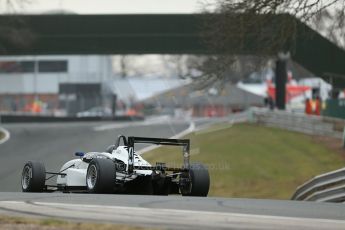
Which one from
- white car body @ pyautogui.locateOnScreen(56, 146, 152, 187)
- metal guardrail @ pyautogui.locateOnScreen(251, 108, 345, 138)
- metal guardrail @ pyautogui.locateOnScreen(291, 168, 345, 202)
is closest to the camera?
white car body @ pyautogui.locateOnScreen(56, 146, 152, 187)

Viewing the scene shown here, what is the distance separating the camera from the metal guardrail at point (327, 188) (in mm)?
15398

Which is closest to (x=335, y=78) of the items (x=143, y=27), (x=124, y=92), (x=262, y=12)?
(x=143, y=27)

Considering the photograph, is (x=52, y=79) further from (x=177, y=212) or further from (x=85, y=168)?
(x=177, y=212)

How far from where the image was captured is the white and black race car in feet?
42.5

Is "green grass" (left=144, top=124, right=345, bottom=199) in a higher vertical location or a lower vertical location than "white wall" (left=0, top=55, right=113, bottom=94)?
lower

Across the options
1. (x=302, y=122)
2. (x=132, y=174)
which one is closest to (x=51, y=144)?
(x=302, y=122)

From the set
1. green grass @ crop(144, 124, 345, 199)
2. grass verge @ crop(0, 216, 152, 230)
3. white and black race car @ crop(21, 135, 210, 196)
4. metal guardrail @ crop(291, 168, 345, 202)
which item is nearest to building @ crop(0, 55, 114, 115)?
green grass @ crop(144, 124, 345, 199)

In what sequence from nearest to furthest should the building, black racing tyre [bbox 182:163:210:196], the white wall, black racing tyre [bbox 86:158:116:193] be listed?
black racing tyre [bbox 86:158:116:193] < black racing tyre [bbox 182:163:210:196] < the building < the white wall

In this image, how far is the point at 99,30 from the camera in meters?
41.7

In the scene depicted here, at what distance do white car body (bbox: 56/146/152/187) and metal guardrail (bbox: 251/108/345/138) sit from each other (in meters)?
21.3

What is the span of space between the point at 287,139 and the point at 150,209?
25.4 metres

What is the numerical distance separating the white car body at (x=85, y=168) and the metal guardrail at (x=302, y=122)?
21.3 metres

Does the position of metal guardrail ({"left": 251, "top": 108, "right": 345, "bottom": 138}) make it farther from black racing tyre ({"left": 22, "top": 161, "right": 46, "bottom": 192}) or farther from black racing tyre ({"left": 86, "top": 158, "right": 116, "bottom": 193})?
black racing tyre ({"left": 86, "top": 158, "right": 116, "bottom": 193})

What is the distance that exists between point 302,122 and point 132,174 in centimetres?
2511
